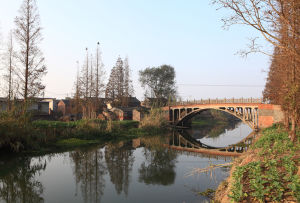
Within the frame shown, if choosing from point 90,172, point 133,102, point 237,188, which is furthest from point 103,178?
point 133,102

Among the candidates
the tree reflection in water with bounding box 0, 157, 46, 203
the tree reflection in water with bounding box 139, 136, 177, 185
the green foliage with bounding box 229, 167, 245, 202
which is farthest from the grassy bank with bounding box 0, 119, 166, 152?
the green foliage with bounding box 229, 167, 245, 202

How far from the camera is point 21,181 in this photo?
9.94m

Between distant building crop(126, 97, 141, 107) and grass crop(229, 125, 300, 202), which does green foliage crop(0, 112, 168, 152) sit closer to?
grass crop(229, 125, 300, 202)

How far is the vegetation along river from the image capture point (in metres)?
8.30

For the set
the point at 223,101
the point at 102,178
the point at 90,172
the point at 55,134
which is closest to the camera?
the point at 102,178

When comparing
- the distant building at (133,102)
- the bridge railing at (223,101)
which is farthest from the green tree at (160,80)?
the bridge railing at (223,101)

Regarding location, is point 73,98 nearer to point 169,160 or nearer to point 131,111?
point 131,111

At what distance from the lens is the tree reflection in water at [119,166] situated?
9.66 metres

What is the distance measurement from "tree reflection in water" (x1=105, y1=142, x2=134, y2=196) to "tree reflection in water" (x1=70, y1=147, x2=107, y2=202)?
0.44m

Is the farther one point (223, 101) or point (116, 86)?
Answer: point (116, 86)

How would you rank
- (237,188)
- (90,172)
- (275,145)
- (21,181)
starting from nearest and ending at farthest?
(237,188) < (275,145) < (21,181) < (90,172)

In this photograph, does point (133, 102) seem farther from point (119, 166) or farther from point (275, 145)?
point (275, 145)

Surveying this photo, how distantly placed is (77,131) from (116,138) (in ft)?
14.7

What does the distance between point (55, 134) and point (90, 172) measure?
9171mm
